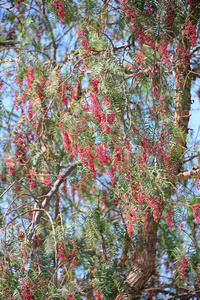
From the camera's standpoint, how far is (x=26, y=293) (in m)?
2.63

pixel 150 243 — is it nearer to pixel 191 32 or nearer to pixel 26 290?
pixel 26 290

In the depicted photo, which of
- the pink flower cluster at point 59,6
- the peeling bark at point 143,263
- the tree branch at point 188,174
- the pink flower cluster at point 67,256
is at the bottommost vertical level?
the pink flower cluster at point 67,256

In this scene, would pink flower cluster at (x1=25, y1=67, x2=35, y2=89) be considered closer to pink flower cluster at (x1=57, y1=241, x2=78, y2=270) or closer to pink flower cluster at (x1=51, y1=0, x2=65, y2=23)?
pink flower cluster at (x1=51, y1=0, x2=65, y2=23)

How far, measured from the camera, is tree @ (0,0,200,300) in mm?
2752

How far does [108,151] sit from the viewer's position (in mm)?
2797

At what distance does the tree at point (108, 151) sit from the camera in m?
2.75

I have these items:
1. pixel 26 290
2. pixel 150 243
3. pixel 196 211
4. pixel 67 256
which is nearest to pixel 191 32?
pixel 196 211

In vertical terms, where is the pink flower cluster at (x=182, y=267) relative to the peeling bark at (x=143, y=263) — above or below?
below

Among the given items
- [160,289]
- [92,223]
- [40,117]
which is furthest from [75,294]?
[40,117]

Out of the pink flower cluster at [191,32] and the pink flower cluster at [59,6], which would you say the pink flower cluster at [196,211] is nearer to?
the pink flower cluster at [191,32]

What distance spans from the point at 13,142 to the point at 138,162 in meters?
1.24

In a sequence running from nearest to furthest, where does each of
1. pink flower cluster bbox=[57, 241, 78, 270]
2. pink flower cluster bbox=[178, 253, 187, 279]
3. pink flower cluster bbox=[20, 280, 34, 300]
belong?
pink flower cluster bbox=[20, 280, 34, 300]
pink flower cluster bbox=[57, 241, 78, 270]
pink flower cluster bbox=[178, 253, 187, 279]

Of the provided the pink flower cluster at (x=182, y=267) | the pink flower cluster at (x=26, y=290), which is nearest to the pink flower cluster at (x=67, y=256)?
the pink flower cluster at (x=26, y=290)

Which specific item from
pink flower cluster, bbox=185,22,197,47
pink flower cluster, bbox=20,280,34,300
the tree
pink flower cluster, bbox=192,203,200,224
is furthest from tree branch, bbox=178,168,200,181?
pink flower cluster, bbox=20,280,34,300
